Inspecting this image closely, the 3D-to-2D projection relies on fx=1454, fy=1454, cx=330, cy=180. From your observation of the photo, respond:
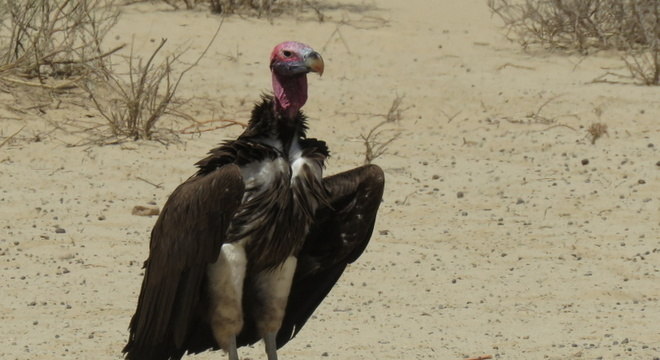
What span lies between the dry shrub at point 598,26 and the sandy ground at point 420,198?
6.4 inches

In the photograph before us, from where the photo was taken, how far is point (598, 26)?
1123 cm

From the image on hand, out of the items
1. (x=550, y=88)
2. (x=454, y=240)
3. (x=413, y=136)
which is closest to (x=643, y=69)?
(x=550, y=88)

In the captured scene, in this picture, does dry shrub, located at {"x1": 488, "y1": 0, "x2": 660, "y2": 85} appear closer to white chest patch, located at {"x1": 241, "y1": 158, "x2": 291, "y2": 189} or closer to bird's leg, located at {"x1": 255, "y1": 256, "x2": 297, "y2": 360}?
bird's leg, located at {"x1": 255, "y1": 256, "x2": 297, "y2": 360}

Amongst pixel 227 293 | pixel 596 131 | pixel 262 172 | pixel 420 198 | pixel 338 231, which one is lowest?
pixel 420 198

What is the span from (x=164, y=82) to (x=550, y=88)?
2686 millimetres

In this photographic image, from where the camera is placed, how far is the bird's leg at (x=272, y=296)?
5.14 meters

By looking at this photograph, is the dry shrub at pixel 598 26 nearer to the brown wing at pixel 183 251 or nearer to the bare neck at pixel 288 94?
the bare neck at pixel 288 94

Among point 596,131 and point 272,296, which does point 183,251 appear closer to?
point 272,296

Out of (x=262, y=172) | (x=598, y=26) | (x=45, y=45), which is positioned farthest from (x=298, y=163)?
(x=598, y=26)

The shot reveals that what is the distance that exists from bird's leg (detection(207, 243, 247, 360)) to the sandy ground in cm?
81

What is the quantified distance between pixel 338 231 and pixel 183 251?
66 cm

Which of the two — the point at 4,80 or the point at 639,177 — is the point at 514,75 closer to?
the point at 639,177

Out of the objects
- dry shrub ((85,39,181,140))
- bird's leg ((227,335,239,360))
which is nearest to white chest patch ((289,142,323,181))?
bird's leg ((227,335,239,360))

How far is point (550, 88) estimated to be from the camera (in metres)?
10.2
